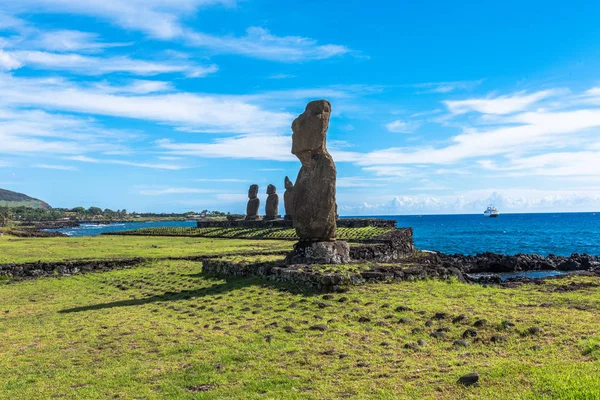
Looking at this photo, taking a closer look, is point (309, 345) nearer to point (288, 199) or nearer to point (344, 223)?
point (344, 223)

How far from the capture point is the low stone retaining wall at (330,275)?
51.6 ft

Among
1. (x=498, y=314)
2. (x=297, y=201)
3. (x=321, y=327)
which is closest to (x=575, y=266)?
(x=297, y=201)

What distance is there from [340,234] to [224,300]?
2826 cm

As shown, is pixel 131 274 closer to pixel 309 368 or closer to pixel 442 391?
pixel 309 368

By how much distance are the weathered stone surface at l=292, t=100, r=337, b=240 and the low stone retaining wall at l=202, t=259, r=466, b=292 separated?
2.39 metres

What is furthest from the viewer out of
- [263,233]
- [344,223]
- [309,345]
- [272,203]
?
[272,203]

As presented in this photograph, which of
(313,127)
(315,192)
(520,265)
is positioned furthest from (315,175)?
(520,265)

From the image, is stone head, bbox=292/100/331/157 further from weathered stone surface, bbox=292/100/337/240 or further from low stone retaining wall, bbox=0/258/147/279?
low stone retaining wall, bbox=0/258/147/279

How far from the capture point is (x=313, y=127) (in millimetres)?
20828

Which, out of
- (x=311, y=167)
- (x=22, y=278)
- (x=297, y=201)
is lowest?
(x=22, y=278)

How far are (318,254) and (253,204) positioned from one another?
41.5 meters

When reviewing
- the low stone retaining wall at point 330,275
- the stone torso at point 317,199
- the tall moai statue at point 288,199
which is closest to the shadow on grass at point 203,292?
the low stone retaining wall at point 330,275

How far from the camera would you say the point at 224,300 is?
53.0 ft

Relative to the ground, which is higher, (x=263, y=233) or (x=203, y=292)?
(x=263, y=233)
